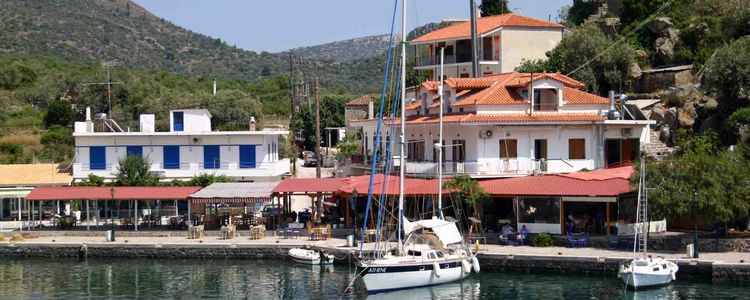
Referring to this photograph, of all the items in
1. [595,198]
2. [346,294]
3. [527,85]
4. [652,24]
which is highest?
[652,24]

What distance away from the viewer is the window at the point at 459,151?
5612 centimetres

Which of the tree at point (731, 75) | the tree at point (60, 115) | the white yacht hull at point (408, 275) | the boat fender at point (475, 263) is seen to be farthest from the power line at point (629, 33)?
the tree at point (60, 115)

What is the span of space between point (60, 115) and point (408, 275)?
210 ft

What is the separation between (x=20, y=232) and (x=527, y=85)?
27286 millimetres

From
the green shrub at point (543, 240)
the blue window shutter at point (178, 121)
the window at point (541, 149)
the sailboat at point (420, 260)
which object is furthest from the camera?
the blue window shutter at point (178, 121)

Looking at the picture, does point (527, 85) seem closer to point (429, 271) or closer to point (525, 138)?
point (525, 138)

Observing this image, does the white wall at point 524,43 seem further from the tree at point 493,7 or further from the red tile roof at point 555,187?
the red tile roof at point 555,187

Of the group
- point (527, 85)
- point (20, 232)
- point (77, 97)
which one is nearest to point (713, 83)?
point (527, 85)

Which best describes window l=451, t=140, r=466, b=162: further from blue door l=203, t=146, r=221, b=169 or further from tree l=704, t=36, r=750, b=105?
blue door l=203, t=146, r=221, b=169

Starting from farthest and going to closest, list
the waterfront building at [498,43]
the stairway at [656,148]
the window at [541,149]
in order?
the waterfront building at [498,43]
the stairway at [656,148]
the window at [541,149]

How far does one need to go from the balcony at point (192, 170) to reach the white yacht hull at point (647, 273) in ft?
102

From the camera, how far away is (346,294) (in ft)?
136

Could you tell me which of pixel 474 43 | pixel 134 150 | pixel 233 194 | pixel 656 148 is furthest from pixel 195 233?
pixel 656 148

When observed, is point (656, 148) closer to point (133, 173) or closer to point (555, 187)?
point (555, 187)
